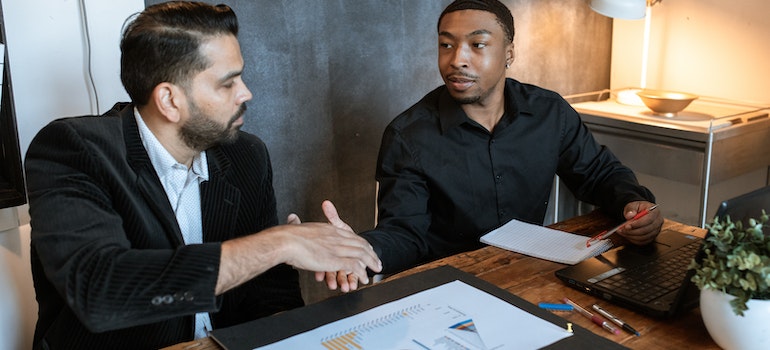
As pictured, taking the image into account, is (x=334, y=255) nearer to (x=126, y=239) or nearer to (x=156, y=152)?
(x=126, y=239)

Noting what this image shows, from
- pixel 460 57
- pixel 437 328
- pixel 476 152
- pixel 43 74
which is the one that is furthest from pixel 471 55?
pixel 43 74

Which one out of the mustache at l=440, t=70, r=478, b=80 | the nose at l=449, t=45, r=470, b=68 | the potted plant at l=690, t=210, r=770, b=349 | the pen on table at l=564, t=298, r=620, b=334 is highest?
the nose at l=449, t=45, r=470, b=68

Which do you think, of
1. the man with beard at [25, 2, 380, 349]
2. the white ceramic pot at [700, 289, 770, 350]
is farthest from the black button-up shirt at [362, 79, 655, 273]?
the white ceramic pot at [700, 289, 770, 350]

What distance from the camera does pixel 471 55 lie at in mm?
1954

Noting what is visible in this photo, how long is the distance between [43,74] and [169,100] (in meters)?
0.64

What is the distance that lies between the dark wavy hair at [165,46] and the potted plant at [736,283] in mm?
993

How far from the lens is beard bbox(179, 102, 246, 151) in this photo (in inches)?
56.1

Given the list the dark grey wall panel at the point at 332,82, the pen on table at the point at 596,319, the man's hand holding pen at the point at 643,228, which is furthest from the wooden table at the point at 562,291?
the dark grey wall panel at the point at 332,82

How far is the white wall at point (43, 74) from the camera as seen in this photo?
5.65 feet

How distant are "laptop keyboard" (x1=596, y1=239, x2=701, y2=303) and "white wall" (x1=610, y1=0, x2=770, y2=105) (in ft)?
5.70

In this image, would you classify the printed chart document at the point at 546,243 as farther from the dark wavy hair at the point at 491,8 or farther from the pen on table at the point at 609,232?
the dark wavy hair at the point at 491,8

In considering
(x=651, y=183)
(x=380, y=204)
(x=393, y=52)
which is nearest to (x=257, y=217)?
(x=380, y=204)

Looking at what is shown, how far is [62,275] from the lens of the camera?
3.59 feet

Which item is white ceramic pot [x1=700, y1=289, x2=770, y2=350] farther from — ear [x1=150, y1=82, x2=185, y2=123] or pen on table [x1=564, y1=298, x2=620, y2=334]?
ear [x1=150, y1=82, x2=185, y2=123]
